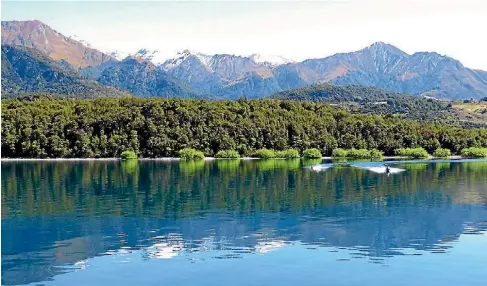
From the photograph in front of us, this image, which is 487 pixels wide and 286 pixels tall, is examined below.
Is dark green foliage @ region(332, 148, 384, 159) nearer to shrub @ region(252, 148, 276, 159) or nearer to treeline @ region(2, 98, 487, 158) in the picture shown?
treeline @ region(2, 98, 487, 158)

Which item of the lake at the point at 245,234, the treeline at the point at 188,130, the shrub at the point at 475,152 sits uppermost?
the treeline at the point at 188,130

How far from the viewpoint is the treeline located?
6678 inches

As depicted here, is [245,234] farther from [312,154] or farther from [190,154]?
[312,154]

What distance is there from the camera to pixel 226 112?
7313 inches

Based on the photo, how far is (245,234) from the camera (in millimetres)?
47281

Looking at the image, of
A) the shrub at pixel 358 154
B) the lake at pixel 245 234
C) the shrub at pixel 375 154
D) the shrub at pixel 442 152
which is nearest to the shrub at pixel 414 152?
the shrub at pixel 442 152

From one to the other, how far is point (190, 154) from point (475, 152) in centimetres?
8410

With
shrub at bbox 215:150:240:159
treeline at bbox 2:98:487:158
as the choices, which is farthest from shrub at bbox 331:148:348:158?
shrub at bbox 215:150:240:159

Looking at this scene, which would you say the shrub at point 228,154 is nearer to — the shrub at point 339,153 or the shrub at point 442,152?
the shrub at point 339,153

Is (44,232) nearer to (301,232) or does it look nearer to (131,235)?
(131,235)

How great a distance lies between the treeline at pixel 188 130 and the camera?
170 metres

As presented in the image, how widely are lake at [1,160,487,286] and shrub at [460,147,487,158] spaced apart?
312 feet

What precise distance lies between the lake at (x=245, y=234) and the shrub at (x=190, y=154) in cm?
7885

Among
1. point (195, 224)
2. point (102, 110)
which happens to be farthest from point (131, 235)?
point (102, 110)
